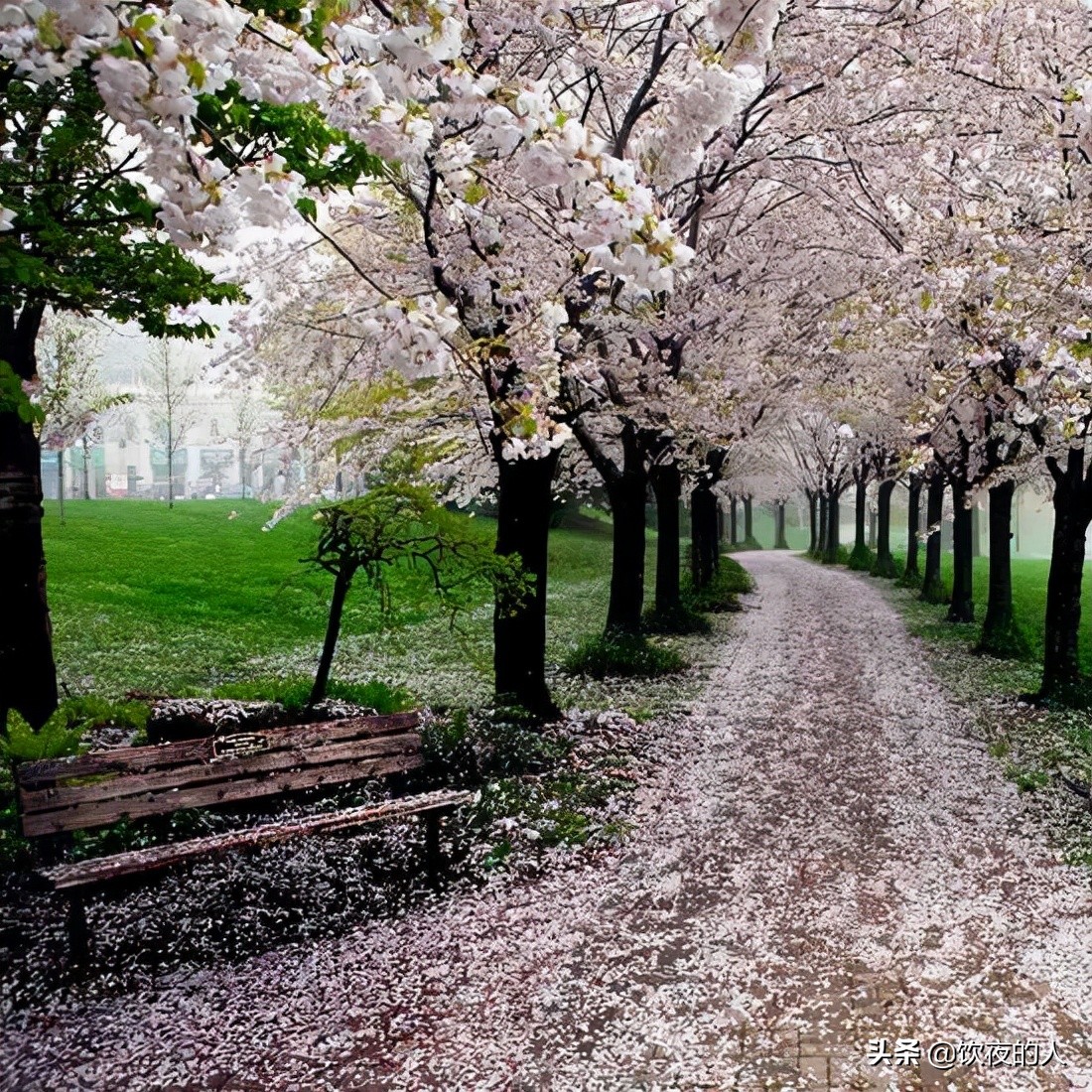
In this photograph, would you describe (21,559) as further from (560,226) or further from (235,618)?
(235,618)

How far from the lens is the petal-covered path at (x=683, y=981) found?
14.5ft

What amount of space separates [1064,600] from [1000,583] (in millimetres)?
5142

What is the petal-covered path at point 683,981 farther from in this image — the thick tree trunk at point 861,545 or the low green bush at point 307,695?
the thick tree trunk at point 861,545

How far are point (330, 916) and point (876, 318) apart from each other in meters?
11.9

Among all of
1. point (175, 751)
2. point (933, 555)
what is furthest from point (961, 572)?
point (175, 751)

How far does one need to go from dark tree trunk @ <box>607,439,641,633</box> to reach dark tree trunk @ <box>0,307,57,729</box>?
9704 millimetres

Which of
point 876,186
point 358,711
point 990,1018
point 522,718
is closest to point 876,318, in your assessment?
point 876,186

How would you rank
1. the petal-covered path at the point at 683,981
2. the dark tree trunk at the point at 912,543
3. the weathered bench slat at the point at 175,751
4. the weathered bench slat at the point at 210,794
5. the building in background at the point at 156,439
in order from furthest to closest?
the building in background at the point at 156,439 → the dark tree trunk at the point at 912,543 → the weathered bench slat at the point at 175,751 → the weathered bench slat at the point at 210,794 → the petal-covered path at the point at 683,981

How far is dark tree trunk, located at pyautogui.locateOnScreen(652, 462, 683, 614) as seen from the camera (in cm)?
1978

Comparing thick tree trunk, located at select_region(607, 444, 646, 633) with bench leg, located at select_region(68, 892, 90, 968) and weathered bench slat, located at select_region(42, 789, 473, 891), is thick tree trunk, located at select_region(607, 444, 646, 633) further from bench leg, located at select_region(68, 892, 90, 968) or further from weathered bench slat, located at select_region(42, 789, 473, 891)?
bench leg, located at select_region(68, 892, 90, 968)

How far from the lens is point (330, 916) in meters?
6.06

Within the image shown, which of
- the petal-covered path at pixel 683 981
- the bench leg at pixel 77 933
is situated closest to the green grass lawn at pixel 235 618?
the petal-covered path at pixel 683 981

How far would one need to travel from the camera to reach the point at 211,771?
6.46 m

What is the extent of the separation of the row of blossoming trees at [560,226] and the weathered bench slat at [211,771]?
7.91 feet
